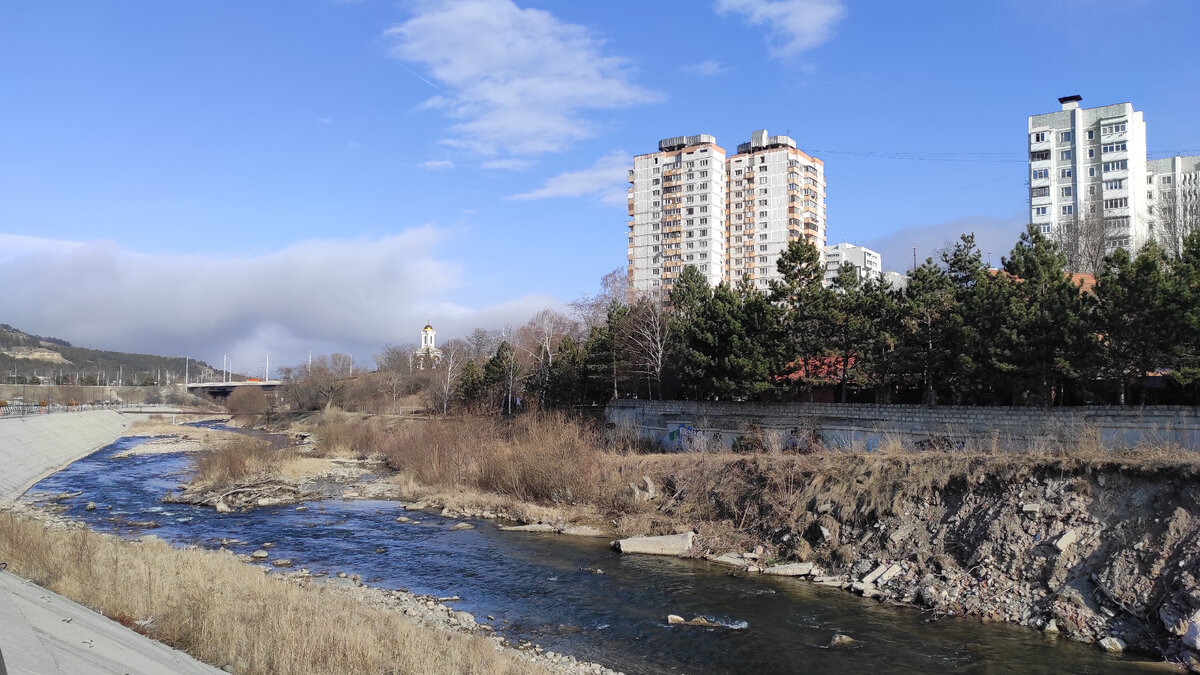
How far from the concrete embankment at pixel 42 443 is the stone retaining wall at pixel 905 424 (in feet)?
113

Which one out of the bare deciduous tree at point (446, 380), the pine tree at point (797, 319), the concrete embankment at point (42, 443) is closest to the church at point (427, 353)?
the bare deciduous tree at point (446, 380)

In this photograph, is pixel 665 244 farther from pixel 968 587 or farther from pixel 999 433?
pixel 968 587

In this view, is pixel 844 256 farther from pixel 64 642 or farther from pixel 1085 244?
pixel 64 642

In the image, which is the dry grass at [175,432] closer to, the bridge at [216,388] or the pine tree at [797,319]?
the bridge at [216,388]

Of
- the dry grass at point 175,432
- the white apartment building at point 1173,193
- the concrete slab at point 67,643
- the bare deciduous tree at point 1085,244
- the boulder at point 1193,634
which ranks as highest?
the white apartment building at point 1173,193

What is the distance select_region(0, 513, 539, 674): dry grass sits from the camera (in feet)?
41.0

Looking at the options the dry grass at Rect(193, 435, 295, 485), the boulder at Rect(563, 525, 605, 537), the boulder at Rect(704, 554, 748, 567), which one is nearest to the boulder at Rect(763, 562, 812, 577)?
the boulder at Rect(704, 554, 748, 567)

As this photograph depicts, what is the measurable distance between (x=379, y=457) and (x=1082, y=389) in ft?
152

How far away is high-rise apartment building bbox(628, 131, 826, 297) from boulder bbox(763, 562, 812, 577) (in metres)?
93.5

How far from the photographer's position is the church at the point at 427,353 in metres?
126

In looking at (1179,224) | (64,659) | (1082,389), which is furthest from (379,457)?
(1179,224)

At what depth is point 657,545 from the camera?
91.1 feet

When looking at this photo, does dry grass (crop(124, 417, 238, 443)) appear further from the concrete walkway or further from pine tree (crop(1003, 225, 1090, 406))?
pine tree (crop(1003, 225, 1090, 406))

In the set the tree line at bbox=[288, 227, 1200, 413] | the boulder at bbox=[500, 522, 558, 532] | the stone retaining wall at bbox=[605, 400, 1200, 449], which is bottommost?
the boulder at bbox=[500, 522, 558, 532]
